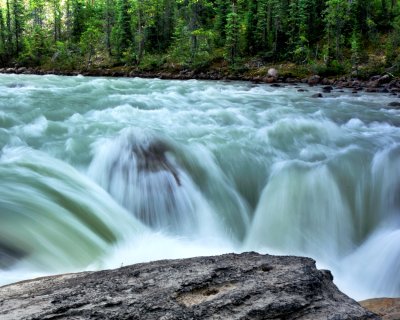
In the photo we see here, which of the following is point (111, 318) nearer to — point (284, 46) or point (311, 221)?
point (311, 221)

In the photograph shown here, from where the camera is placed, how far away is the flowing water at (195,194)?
565 centimetres

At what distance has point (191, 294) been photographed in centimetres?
260

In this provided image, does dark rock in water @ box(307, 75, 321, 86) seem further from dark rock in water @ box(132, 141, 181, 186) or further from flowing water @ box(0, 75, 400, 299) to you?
dark rock in water @ box(132, 141, 181, 186)

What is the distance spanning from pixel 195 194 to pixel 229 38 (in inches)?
1322

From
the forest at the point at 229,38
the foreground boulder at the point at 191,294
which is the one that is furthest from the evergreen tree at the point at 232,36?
the foreground boulder at the point at 191,294

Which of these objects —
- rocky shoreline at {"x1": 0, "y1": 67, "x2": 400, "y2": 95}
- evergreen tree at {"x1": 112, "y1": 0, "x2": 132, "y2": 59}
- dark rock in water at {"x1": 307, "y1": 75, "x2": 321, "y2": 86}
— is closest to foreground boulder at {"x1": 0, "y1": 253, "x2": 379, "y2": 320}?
rocky shoreline at {"x1": 0, "y1": 67, "x2": 400, "y2": 95}

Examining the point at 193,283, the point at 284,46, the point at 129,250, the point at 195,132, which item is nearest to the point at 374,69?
the point at 284,46

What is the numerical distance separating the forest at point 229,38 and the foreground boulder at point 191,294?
29.9 metres

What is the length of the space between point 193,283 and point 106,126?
8.39 meters

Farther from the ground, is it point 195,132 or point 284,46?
point 284,46

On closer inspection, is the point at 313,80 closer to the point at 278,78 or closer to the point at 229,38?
the point at 278,78

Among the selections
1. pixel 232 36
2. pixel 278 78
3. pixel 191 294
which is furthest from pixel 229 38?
pixel 191 294

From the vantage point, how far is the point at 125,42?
48750 millimetres

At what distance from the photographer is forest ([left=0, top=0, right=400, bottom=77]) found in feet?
117
